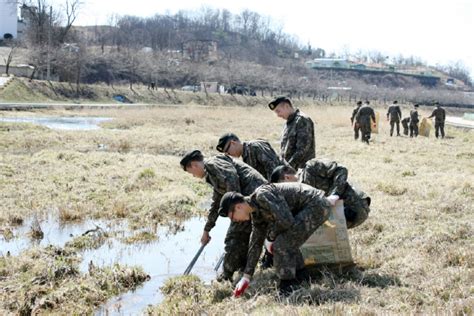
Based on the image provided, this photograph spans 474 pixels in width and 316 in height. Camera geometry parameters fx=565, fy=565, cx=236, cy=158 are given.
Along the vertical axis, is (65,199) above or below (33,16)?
below

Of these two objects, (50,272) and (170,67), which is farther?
(170,67)

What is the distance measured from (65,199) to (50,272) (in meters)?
4.24

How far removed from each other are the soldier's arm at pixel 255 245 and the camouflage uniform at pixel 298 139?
2068mm

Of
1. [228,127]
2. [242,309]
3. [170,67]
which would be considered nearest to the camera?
[242,309]

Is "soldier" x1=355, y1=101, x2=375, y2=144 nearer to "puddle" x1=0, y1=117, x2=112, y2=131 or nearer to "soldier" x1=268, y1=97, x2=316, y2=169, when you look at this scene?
"puddle" x1=0, y1=117, x2=112, y2=131

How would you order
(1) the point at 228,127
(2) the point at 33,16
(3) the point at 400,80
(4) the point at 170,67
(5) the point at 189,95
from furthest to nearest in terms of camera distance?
(3) the point at 400,80 → (4) the point at 170,67 → (2) the point at 33,16 → (5) the point at 189,95 → (1) the point at 228,127

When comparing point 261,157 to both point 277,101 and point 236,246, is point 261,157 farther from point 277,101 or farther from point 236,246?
point 236,246

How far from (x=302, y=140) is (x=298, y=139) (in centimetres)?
5

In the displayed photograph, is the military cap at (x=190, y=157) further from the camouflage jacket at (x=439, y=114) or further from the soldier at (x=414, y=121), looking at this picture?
the soldier at (x=414, y=121)

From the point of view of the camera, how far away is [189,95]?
59.8 meters

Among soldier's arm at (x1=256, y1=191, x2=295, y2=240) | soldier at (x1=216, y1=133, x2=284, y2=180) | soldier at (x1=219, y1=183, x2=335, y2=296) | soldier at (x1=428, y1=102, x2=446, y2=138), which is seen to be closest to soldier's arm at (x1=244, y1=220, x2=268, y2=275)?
soldier at (x1=219, y1=183, x2=335, y2=296)

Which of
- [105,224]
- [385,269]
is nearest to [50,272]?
[105,224]

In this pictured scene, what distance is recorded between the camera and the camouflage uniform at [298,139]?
721 centimetres

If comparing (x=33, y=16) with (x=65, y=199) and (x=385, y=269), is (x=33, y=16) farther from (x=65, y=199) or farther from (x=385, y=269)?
(x=385, y=269)
